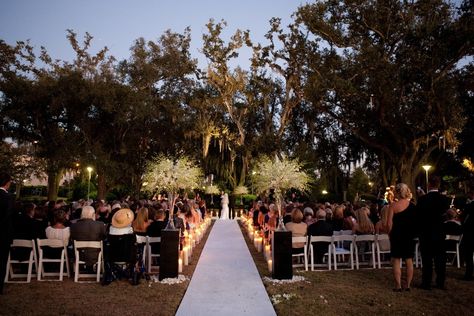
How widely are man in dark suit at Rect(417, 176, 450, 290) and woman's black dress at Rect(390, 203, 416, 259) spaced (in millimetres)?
411

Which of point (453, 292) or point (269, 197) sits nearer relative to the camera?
point (453, 292)

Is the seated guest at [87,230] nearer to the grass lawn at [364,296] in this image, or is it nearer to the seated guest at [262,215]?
the grass lawn at [364,296]

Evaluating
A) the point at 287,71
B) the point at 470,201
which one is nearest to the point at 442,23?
the point at 287,71

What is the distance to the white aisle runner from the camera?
5.54 meters

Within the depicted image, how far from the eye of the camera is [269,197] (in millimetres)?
20750

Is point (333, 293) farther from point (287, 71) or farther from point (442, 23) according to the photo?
point (287, 71)

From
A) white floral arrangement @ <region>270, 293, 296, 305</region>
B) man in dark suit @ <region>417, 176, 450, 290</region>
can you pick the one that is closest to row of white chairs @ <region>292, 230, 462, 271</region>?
man in dark suit @ <region>417, 176, 450, 290</region>

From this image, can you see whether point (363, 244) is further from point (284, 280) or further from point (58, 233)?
point (58, 233)

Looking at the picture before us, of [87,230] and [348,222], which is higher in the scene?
[348,222]

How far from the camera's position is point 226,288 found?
22.2 feet

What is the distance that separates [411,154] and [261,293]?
16429 millimetres

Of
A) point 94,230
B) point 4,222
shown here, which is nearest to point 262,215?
point 94,230

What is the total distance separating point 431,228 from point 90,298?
543 centimetres

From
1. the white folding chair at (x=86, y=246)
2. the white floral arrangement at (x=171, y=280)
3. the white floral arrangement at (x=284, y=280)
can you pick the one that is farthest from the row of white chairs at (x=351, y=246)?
the white folding chair at (x=86, y=246)
